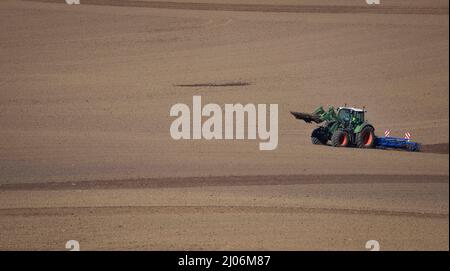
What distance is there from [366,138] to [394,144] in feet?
1.42

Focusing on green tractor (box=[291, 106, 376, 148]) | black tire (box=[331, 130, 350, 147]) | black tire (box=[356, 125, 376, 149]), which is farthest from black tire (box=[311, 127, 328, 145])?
black tire (box=[356, 125, 376, 149])

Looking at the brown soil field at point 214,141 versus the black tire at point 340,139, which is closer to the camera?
the brown soil field at point 214,141

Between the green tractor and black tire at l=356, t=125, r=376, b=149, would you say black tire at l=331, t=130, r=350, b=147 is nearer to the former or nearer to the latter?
the green tractor

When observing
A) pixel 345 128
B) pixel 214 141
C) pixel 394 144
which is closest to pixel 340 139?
pixel 345 128

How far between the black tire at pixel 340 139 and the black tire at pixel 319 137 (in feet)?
1.11

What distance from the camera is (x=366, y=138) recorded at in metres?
14.5

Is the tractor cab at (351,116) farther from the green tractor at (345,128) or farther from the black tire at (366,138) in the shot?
the black tire at (366,138)

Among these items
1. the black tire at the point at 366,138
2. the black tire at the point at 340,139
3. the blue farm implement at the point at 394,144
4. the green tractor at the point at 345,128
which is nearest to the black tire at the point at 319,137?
the green tractor at the point at 345,128

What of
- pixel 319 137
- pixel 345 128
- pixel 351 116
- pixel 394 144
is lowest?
pixel 394 144

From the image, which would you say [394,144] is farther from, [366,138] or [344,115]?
[344,115]

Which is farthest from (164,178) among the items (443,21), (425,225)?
(443,21)

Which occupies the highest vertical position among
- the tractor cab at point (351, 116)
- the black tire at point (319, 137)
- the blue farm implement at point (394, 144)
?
the tractor cab at point (351, 116)

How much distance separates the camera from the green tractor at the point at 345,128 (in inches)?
567

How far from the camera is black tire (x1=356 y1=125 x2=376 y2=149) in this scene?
47.2 feet
